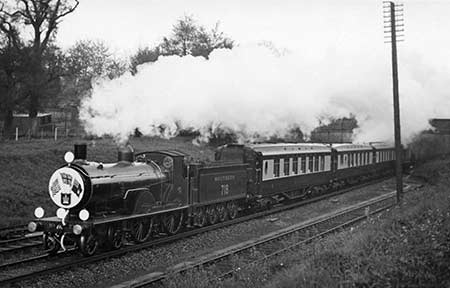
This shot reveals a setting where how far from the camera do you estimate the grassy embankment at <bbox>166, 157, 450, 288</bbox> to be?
8727 millimetres

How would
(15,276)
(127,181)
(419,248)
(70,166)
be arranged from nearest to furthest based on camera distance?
(419,248)
(15,276)
(70,166)
(127,181)

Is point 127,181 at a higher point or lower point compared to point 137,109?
lower

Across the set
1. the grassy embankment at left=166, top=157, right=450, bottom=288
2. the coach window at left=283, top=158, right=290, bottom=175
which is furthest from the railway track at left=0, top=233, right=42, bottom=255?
the coach window at left=283, top=158, right=290, bottom=175

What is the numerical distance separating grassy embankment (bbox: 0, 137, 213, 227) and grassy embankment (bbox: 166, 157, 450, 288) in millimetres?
11244

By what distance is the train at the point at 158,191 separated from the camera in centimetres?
1349

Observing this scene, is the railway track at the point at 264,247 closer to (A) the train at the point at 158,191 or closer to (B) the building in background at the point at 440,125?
(A) the train at the point at 158,191

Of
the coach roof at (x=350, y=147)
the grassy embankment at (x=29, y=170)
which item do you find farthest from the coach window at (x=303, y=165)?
the grassy embankment at (x=29, y=170)

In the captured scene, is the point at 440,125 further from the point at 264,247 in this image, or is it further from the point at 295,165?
the point at 264,247

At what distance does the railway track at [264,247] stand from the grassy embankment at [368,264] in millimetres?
853

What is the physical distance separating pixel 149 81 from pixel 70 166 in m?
6.01

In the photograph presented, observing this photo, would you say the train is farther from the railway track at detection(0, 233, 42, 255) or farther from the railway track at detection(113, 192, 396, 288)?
the railway track at detection(113, 192, 396, 288)

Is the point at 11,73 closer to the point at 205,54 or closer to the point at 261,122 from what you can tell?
the point at 205,54

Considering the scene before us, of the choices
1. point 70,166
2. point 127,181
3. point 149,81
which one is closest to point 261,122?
point 149,81

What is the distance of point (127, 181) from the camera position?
14797mm
